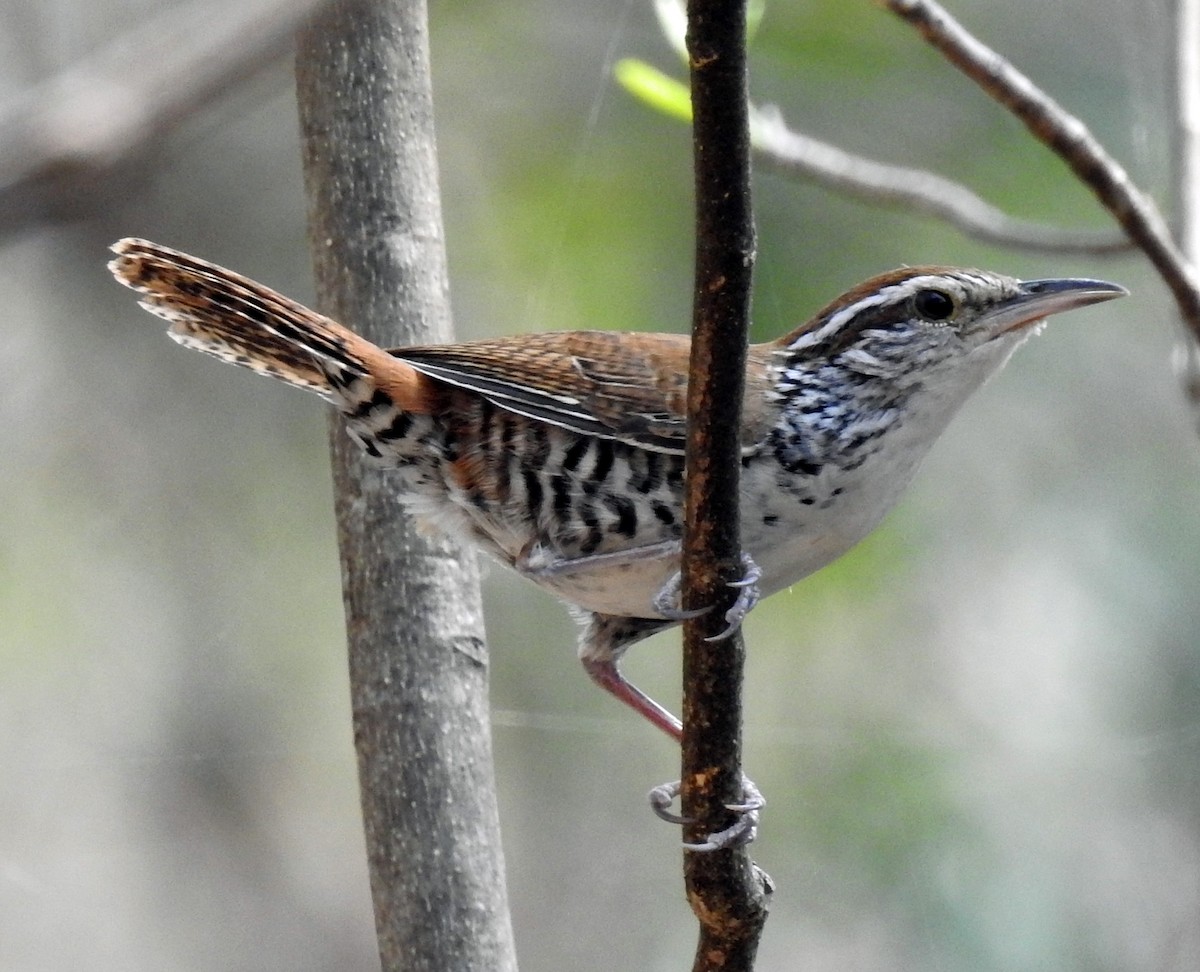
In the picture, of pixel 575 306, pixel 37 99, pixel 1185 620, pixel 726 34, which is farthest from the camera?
pixel 1185 620

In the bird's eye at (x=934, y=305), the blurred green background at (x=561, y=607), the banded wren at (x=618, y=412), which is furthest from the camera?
the blurred green background at (x=561, y=607)

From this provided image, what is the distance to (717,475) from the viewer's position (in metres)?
1.79

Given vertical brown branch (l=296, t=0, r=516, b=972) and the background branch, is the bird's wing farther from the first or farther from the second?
the background branch

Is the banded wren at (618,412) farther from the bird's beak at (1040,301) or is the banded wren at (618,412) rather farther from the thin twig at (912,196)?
the thin twig at (912,196)

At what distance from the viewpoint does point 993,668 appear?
5789 millimetres

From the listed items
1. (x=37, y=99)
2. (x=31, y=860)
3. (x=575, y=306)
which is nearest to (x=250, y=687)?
(x=31, y=860)

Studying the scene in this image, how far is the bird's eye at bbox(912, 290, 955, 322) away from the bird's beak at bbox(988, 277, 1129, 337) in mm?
81

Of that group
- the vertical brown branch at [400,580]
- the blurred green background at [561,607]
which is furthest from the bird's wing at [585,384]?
the blurred green background at [561,607]

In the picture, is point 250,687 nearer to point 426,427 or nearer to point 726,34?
point 426,427

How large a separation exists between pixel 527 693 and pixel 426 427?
312 centimetres

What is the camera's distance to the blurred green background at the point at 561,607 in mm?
5305

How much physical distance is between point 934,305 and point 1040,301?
19 cm

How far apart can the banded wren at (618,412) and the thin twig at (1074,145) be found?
8.5 inches

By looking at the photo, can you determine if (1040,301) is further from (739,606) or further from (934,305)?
(739,606)
